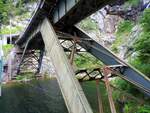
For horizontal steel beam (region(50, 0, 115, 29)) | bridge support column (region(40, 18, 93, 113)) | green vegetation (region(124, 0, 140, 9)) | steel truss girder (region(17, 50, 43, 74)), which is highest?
green vegetation (region(124, 0, 140, 9))

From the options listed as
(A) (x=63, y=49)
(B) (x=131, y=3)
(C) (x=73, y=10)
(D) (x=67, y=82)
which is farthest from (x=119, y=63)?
(B) (x=131, y=3)

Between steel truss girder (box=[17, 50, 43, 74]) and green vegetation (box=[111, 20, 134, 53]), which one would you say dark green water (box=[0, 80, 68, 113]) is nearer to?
steel truss girder (box=[17, 50, 43, 74])

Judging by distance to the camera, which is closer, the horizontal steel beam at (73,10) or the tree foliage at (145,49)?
the horizontal steel beam at (73,10)

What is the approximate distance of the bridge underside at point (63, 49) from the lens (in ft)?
43.5

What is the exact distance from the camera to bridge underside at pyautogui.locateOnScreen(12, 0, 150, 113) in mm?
13273

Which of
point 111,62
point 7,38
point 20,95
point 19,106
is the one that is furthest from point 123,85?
point 7,38

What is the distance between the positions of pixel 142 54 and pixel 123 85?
242 cm

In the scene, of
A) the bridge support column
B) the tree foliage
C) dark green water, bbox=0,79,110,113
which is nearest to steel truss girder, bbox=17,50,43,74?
dark green water, bbox=0,79,110,113

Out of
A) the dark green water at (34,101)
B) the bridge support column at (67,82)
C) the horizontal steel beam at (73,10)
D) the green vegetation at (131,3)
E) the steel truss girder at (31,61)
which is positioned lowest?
the dark green water at (34,101)

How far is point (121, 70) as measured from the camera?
18.9m

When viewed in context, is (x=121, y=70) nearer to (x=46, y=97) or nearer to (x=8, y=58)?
(x=46, y=97)

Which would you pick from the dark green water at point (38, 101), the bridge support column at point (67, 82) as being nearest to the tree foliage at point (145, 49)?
the dark green water at point (38, 101)

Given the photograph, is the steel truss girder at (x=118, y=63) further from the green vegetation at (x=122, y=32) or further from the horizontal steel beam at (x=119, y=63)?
the green vegetation at (x=122, y=32)

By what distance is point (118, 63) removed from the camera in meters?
19.4
